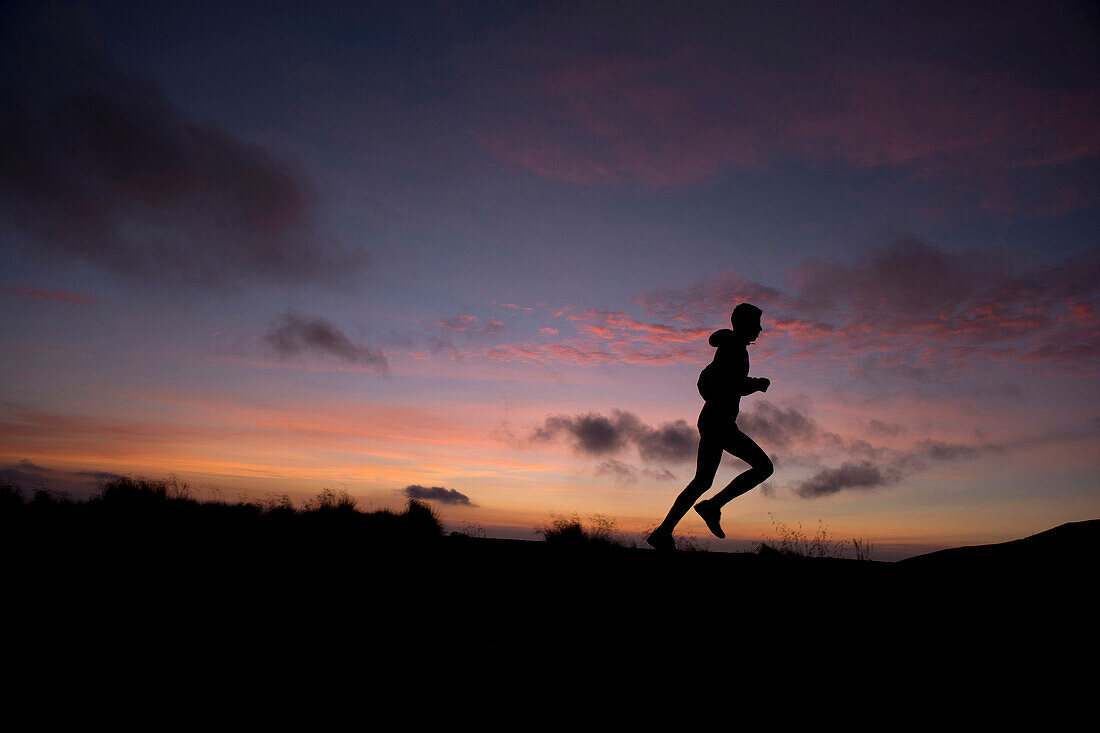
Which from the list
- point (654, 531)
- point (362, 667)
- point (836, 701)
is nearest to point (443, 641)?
point (362, 667)

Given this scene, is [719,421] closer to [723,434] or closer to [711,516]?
[723,434]

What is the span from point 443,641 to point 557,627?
0.64 m

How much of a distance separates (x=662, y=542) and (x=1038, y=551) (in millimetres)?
3513

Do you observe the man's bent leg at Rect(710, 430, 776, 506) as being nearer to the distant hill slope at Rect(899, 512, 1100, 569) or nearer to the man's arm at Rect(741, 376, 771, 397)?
the man's arm at Rect(741, 376, 771, 397)

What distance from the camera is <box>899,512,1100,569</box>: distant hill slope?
9.95ft

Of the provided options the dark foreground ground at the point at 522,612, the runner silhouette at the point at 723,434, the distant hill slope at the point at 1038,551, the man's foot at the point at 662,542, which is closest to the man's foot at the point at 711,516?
the runner silhouette at the point at 723,434

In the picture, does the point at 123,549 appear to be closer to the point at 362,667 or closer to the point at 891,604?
the point at 362,667

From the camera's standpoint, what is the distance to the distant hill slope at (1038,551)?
3033 millimetres

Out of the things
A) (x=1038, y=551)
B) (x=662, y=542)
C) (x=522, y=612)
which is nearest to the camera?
(x=1038, y=551)

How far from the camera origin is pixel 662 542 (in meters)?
6.30

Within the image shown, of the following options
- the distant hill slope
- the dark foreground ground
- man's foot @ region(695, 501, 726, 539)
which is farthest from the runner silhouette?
the distant hill slope

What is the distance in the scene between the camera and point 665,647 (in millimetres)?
2879

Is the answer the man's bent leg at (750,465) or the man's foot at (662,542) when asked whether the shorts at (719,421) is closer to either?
the man's bent leg at (750,465)

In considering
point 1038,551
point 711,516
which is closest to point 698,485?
point 711,516
